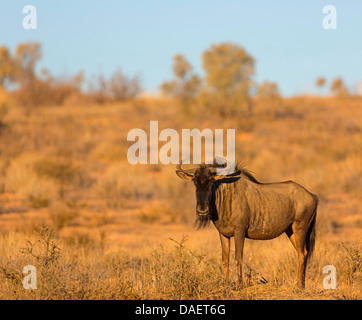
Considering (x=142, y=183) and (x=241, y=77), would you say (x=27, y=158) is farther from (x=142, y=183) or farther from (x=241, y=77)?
(x=241, y=77)

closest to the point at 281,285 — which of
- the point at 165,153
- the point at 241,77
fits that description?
the point at 165,153

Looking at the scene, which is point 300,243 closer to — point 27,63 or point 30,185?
point 30,185

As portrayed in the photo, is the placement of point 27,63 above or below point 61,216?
above

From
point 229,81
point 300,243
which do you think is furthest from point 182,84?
point 300,243

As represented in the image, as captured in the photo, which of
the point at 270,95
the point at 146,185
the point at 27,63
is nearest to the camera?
the point at 146,185

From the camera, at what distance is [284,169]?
24.2m

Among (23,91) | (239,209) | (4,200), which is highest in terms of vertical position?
(23,91)

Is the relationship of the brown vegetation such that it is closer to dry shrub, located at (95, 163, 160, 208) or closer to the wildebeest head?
dry shrub, located at (95, 163, 160, 208)

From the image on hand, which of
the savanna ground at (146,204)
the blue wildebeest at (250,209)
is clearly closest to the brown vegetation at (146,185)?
the savanna ground at (146,204)

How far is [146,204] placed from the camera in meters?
19.0

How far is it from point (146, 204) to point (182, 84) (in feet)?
66.7

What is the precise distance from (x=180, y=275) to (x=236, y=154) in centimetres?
1892

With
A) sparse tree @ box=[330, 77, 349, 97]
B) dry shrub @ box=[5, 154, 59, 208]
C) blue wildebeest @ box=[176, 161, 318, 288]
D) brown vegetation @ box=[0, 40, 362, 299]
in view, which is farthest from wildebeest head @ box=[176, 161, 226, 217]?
sparse tree @ box=[330, 77, 349, 97]

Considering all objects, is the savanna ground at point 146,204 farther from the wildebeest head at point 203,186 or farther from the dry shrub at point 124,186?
the wildebeest head at point 203,186
